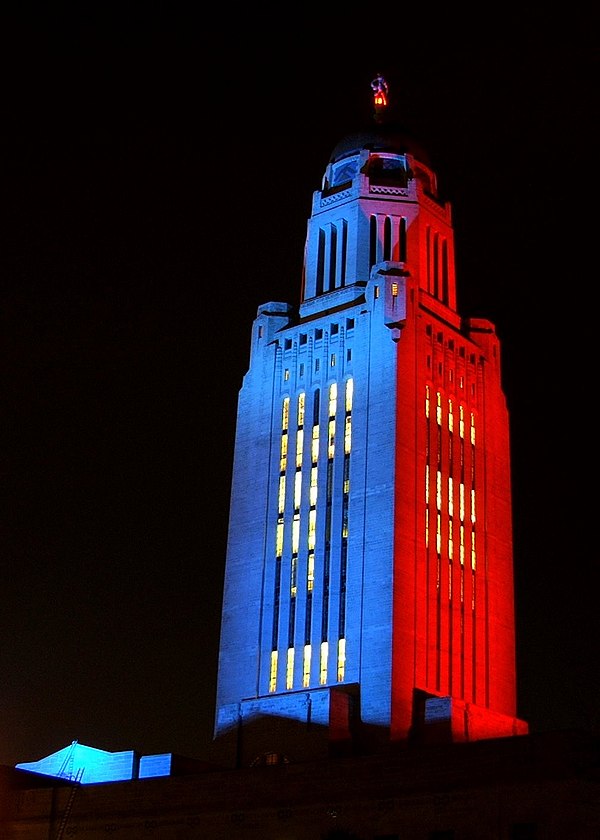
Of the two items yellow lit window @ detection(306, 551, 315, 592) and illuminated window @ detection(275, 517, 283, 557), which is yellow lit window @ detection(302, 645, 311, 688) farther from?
illuminated window @ detection(275, 517, 283, 557)

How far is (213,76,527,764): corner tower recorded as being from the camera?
8131 cm

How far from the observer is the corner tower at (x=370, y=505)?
8131cm

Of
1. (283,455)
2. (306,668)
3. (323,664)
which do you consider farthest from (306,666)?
(283,455)

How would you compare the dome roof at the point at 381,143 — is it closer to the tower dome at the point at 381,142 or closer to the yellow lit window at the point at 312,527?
the tower dome at the point at 381,142

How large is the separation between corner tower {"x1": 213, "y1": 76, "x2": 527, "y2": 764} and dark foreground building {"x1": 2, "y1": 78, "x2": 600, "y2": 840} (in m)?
0.15

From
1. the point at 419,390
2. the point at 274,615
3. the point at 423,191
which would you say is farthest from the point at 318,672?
the point at 423,191

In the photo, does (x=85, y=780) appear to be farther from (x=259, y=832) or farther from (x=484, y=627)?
(x=484, y=627)

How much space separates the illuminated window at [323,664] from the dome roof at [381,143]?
128ft

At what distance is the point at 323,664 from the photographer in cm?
8356

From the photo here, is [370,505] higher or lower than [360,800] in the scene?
higher

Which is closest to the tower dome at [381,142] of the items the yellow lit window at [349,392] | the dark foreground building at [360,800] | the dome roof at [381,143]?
the dome roof at [381,143]

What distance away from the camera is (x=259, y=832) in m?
70.2

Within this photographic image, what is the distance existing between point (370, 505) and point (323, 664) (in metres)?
10.3

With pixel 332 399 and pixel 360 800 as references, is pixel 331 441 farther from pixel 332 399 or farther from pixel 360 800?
pixel 360 800
